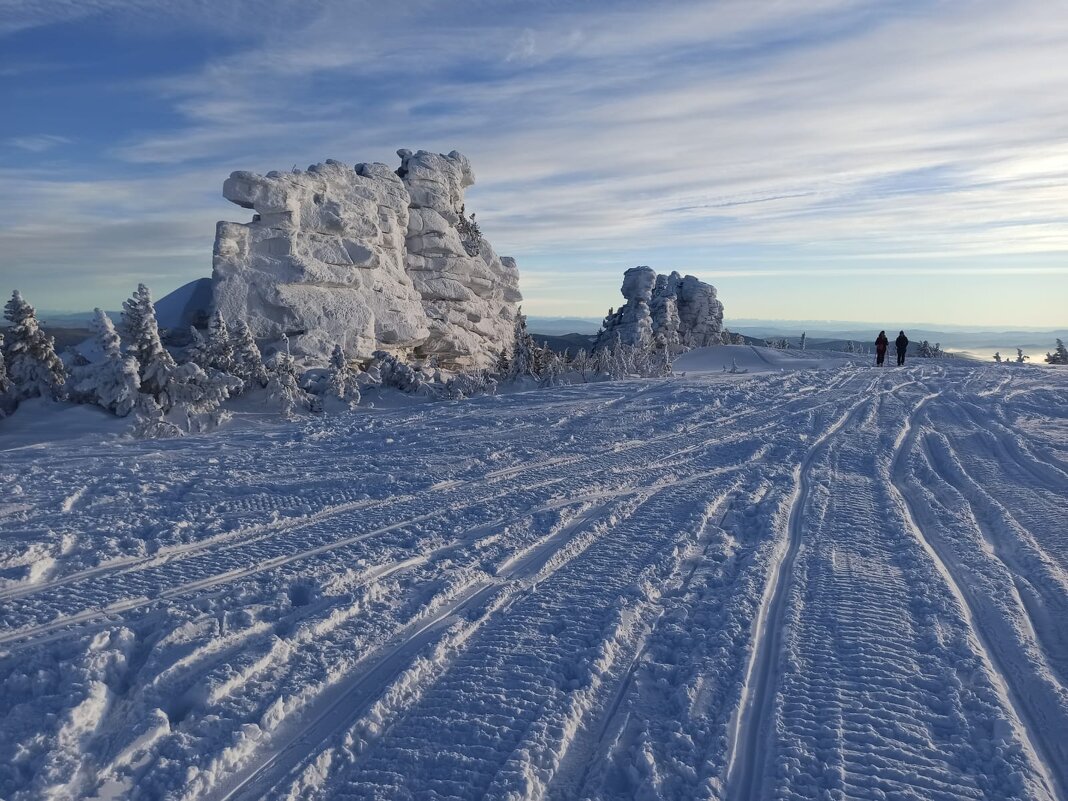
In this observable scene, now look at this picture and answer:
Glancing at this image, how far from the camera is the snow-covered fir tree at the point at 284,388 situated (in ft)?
55.9

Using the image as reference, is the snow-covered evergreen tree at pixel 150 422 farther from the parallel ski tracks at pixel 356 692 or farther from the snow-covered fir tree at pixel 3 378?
the parallel ski tracks at pixel 356 692

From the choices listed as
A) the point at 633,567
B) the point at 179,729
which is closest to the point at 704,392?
the point at 633,567

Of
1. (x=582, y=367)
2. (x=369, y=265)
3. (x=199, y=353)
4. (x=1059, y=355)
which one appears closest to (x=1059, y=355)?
(x=1059, y=355)

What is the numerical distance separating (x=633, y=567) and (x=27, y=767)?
159 inches

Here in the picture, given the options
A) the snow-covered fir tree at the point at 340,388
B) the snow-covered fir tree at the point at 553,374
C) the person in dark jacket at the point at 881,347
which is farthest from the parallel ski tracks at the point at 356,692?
the person in dark jacket at the point at 881,347

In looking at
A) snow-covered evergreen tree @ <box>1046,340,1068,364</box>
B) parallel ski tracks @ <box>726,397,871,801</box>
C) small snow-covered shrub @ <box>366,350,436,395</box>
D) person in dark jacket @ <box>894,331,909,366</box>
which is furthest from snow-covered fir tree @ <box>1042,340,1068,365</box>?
parallel ski tracks @ <box>726,397,871,801</box>

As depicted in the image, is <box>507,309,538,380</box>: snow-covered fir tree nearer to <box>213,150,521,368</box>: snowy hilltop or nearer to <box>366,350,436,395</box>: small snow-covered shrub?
<box>213,150,521,368</box>: snowy hilltop

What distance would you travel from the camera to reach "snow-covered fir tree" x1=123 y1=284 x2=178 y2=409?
595 inches

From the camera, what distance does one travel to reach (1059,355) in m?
38.2

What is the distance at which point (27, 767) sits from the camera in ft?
11.1

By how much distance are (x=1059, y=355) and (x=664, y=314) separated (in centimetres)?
2066

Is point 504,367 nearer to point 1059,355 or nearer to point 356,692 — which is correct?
point 356,692

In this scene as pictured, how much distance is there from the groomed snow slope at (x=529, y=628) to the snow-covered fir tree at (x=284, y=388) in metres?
7.40

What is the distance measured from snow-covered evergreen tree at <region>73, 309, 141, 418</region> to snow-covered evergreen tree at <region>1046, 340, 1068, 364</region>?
135 feet
